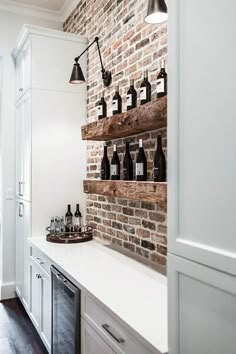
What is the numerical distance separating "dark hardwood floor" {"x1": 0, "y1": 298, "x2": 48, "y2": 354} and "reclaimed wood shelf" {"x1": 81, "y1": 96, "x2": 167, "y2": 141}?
1.85 meters

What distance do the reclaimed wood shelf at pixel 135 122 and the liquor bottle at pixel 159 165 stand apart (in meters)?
0.14

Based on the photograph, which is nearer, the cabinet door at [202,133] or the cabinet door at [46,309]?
the cabinet door at [202,133]

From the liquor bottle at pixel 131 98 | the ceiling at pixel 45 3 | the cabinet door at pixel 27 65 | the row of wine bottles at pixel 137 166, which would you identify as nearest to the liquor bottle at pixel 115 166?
the row of wine bottles at pixel 137 166

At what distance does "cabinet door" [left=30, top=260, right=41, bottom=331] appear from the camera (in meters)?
2.83

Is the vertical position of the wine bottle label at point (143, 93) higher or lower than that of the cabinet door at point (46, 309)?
higher

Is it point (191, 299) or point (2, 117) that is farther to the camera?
point (2, 117)

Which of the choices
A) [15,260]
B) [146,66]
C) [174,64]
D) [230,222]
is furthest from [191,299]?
[15,260]

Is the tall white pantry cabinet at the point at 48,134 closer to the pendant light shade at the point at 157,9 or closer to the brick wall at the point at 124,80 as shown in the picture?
the brick wall at the point at 124,80

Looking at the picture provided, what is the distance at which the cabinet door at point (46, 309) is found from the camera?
8.18 ft

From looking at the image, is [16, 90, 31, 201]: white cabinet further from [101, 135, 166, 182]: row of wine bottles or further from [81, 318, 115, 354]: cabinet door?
[81, 318, 115, 354]: cabinet door

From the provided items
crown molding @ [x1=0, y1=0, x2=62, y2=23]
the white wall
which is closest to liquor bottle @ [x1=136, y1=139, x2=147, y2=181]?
the white wall

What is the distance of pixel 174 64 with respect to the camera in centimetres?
113

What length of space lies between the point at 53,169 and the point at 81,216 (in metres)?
0.56

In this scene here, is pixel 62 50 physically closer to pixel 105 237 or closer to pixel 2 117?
pixel 2 117
